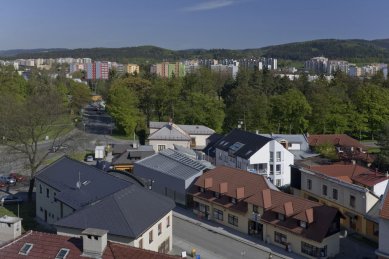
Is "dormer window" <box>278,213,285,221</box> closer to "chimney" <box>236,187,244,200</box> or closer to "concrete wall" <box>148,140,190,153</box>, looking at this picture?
"chimney" <box>236,187,244,200</box>

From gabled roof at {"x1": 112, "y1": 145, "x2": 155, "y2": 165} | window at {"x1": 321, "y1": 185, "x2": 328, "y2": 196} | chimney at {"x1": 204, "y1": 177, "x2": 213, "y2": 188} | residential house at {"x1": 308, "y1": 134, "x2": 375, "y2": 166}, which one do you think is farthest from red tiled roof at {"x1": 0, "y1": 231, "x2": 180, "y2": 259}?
residential house at {"x1": 308, "y1": 134, "x2": 375, "y2": 166}

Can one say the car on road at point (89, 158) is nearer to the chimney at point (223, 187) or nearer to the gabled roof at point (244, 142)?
the gabled roof at point (244, 142)

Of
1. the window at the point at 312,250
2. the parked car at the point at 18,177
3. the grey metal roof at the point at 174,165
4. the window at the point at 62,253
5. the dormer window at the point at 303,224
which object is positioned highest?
the window at the point at 62,253

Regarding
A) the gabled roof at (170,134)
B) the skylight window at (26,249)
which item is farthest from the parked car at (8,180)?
the skylight window at (26,249)

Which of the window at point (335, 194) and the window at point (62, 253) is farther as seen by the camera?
the window at point (335, 194)

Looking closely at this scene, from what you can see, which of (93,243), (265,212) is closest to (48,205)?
(265,212)

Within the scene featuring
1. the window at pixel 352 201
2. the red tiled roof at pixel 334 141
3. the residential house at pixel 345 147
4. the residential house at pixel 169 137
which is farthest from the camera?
the residential house at pixel 169 137

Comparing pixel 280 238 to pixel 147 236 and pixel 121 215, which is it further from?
pixel 121 215
